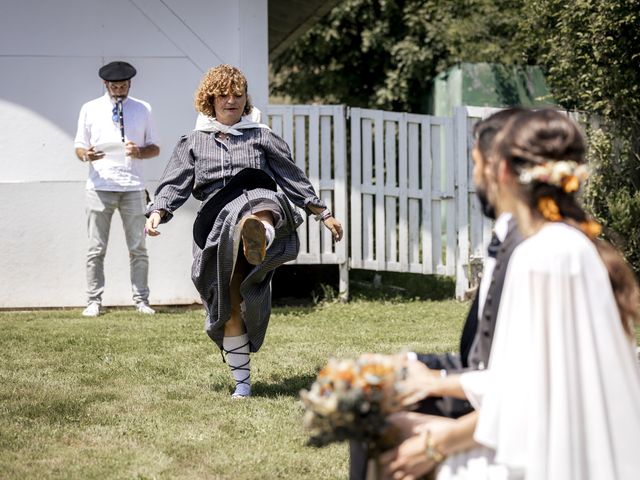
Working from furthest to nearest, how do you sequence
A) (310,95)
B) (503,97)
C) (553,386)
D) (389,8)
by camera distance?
(310,95) < (389,8) < (503,97) < (553,386)

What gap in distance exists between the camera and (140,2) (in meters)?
10.2

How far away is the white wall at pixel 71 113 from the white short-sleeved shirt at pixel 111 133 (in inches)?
19.4

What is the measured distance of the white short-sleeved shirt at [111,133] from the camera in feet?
31.2

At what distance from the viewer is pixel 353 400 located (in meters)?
2.71

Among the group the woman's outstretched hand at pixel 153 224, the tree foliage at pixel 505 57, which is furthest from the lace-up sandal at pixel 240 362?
the tree foliage at pixel 505 57

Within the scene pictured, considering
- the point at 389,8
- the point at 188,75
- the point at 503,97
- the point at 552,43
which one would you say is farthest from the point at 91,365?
the point at 389,8

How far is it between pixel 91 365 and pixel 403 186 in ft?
15.2

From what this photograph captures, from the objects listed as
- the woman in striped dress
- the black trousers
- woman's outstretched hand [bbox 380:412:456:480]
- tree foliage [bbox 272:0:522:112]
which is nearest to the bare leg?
the woman in striped dress

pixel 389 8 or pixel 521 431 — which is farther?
pixel 389 8

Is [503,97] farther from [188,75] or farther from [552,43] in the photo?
[188,75]

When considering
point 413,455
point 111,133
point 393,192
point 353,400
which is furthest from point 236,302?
point 393,192

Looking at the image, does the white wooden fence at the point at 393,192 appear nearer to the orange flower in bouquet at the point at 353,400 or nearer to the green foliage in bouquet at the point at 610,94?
the green foliage in bouquet at the point at 610,94

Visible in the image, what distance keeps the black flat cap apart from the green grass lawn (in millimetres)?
2115

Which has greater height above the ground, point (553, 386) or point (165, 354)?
point (553, 386)
